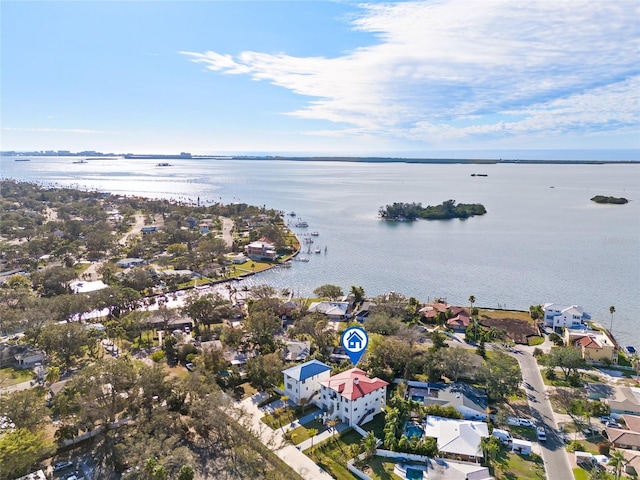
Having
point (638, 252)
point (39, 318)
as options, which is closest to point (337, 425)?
point (39, 318)

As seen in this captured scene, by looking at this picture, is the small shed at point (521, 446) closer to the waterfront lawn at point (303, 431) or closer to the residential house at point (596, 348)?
the waterfront lawn at point (303, 431)

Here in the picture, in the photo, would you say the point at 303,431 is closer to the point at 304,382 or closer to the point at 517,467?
the point at 304,382

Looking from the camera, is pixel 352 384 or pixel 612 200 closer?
pixel 352 384

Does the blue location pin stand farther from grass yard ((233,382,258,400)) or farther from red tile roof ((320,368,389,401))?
grass yard ((233,382,258,400))

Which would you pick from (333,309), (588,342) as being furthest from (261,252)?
(588,342)

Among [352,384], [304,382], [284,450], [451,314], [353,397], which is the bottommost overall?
[284,450]

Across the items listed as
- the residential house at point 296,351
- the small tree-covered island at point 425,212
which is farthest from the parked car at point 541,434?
the small tree-covered island at point 425,212

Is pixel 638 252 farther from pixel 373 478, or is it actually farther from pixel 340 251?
pixel 373 478

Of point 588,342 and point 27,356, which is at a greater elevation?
point 588,342
